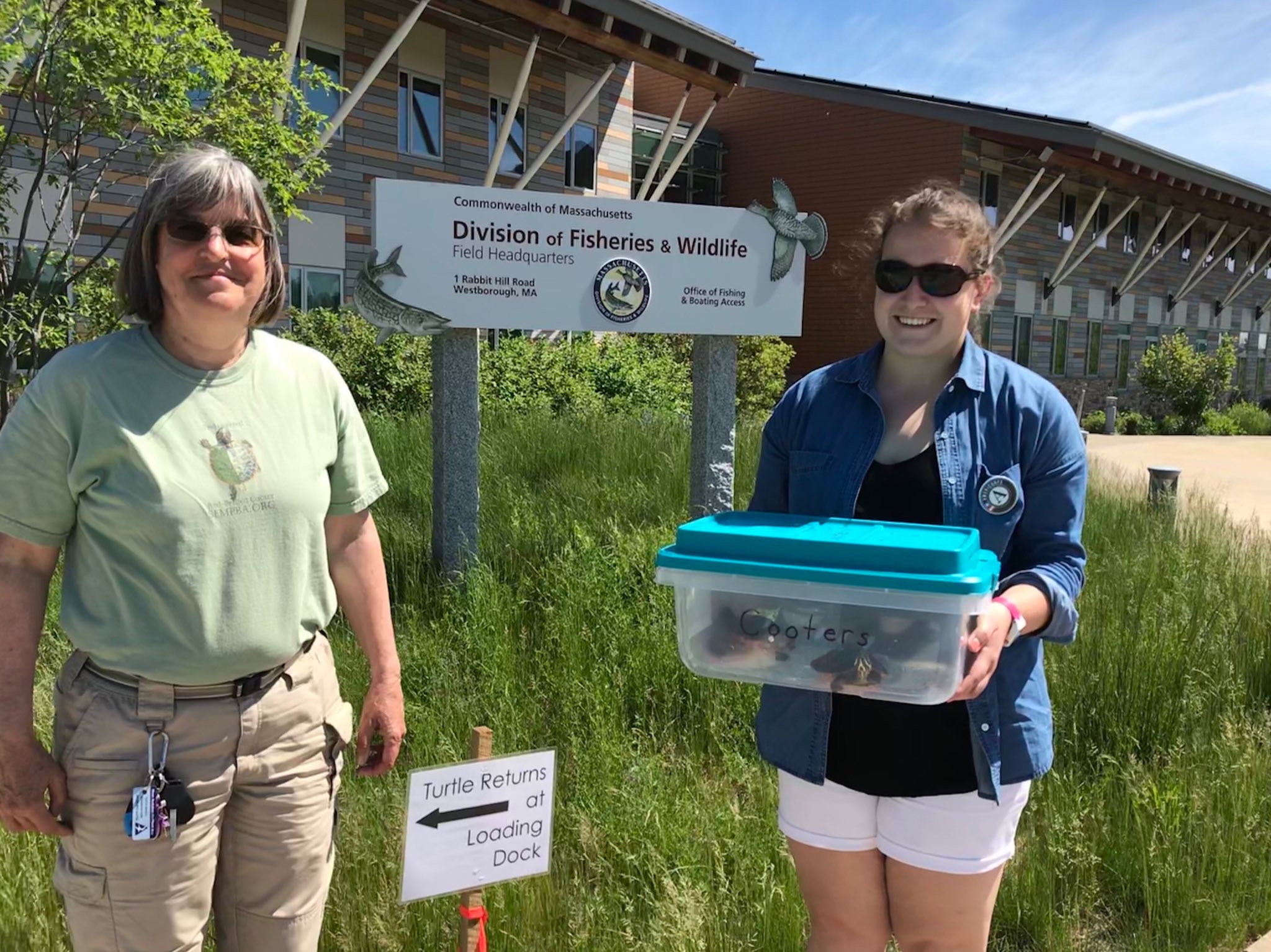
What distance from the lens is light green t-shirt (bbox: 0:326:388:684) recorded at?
5.33ft

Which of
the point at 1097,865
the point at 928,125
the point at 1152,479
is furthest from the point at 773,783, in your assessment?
the point at 928,125

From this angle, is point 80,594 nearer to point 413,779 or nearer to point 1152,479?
point 413,779

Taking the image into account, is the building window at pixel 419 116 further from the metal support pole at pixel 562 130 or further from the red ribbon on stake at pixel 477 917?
the red ribbon on stake at pixel 477 917

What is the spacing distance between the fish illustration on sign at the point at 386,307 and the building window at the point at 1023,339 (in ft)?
69.9

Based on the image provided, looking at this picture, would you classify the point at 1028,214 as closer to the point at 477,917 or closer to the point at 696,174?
the point at 696,174

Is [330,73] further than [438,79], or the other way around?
[438,79]

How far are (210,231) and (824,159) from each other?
22.4 m

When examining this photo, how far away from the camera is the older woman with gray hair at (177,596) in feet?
5.38

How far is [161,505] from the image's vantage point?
1641 millimetres

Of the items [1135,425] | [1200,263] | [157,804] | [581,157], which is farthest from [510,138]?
[1200,263]

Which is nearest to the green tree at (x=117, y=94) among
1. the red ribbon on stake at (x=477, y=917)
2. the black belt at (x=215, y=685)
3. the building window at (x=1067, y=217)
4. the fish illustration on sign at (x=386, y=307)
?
the fish illustration on sign at (x=386, y=307)

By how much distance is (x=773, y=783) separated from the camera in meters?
3.16

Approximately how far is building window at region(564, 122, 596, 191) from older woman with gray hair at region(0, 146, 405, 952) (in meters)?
15.3

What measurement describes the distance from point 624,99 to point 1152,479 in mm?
12940
